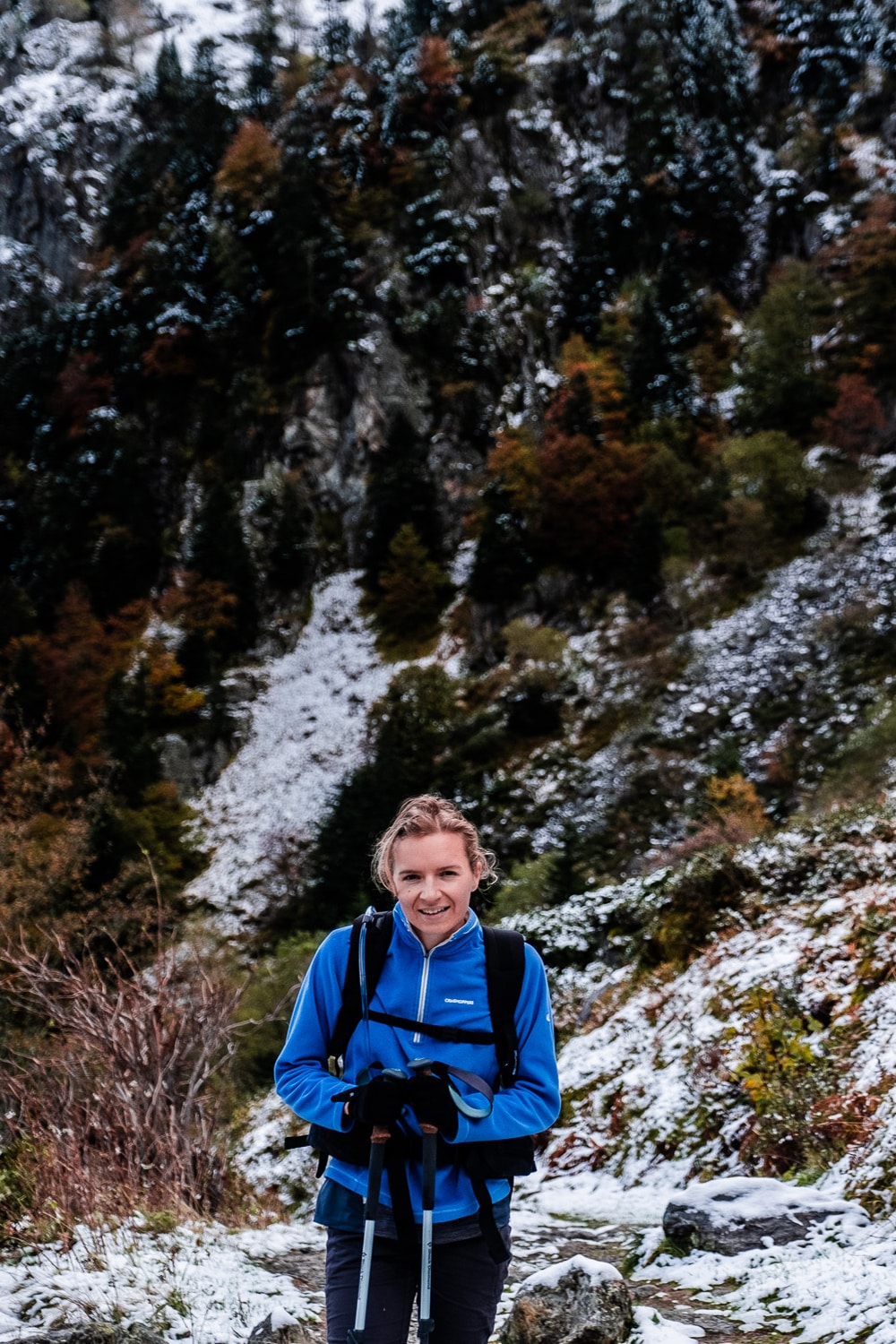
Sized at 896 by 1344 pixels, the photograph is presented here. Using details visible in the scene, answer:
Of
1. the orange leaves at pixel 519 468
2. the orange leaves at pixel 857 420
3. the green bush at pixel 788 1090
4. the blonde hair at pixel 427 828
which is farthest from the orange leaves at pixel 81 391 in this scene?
the blonde hair at pixel 427 828

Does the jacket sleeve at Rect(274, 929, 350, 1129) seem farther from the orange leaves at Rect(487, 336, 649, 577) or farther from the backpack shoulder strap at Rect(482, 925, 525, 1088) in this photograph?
the orange leaves at Rect(487, 336, 649, 577)

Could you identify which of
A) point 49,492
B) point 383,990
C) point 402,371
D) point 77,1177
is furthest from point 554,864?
point 49,492

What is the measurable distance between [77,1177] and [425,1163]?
116 inches

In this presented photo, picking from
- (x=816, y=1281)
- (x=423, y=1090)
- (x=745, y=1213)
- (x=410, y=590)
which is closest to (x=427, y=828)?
(x=423, y=1090)

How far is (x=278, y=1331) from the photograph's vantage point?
2600 mm

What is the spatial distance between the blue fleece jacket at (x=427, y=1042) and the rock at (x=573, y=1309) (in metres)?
1.37

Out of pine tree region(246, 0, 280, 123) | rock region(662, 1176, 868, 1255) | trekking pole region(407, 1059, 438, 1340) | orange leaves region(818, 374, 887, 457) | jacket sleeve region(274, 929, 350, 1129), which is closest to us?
trekking pole region(407, 1059, 438, 1340)

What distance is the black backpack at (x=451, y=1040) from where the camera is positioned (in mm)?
1542

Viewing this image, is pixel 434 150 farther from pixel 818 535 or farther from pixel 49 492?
pixel 818 535

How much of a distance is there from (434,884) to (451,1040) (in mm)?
279

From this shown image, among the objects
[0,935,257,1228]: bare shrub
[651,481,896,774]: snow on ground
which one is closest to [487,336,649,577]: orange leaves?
A: [651,481,896,774]: snow on ground

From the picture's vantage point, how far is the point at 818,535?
70.2ft

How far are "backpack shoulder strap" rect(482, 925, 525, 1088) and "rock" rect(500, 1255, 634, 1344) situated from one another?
1452 mm

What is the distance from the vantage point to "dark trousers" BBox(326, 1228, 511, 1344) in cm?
153
